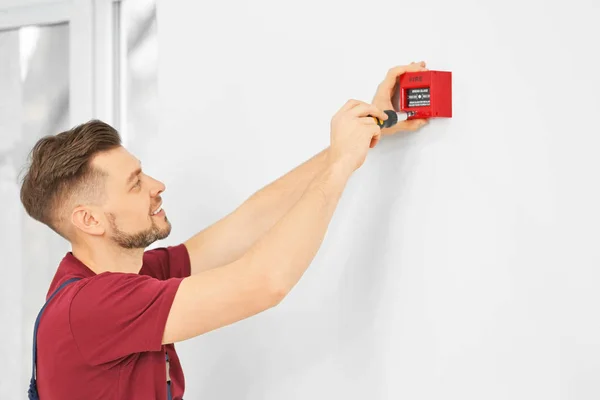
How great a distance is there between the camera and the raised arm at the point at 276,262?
119 cm

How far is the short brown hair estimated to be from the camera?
4.55 ft

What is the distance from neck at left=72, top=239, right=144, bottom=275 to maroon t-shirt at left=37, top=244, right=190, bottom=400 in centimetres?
5

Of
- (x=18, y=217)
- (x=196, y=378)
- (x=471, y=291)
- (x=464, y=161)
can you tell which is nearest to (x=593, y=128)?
(x=464, y=161)

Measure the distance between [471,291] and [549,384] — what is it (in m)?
0.18

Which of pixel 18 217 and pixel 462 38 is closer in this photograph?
pixel 462 38

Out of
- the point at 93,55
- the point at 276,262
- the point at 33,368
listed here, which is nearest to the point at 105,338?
the point at 33,368

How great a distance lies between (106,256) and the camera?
145cm

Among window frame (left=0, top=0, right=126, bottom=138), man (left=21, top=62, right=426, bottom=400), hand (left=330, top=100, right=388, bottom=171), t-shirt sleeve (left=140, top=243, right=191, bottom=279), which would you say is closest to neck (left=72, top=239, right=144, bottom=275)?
man (left=21, top=62, right=426, bottom=400)

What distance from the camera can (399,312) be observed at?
1.35 metres

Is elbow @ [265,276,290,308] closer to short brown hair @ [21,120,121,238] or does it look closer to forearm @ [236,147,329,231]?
forearm @ [236,147,329,231]

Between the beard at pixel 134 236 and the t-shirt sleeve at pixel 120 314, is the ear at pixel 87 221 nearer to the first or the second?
the beard at pixel 134 236

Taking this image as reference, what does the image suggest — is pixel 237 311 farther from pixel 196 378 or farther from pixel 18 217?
pixel 18 217

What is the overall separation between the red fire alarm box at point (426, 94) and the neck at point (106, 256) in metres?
0.56

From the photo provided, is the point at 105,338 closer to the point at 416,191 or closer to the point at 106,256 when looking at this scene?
the point at 106,256
